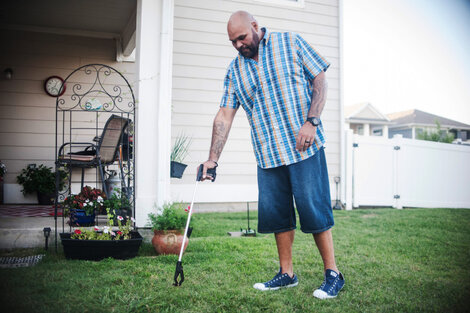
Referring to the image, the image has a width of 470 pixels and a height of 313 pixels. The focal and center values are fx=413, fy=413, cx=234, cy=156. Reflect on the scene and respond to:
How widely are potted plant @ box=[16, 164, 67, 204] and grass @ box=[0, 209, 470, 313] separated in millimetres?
2583

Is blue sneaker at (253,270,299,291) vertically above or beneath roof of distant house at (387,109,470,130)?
beneath

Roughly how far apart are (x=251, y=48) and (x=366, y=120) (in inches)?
699

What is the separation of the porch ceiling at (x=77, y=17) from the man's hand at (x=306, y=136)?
337 centimetres

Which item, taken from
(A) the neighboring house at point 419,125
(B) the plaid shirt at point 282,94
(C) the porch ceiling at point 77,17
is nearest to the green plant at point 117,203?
(B) the plaid shirt at point 282,94

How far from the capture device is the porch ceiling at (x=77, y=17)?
5031 millimetres

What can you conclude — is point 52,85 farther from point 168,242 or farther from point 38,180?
point 168,242

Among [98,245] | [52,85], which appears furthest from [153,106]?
[52,85]

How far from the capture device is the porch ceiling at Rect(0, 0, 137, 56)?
5.03 meters

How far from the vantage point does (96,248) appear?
298 centimetres

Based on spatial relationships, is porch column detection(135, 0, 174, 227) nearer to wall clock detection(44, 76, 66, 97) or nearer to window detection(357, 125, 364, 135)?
wall clock detection(44, 76, 66, 97)

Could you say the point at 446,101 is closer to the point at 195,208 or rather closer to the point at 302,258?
the point at 302,258

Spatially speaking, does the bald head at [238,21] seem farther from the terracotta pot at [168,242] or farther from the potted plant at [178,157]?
the potted plant at [178,157]

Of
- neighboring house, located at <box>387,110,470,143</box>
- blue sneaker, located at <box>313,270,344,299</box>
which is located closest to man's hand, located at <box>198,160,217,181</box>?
blue sneaker, located at <box>313,270,344,299</box>

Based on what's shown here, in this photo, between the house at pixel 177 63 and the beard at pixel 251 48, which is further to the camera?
the house at pixel 177 63
